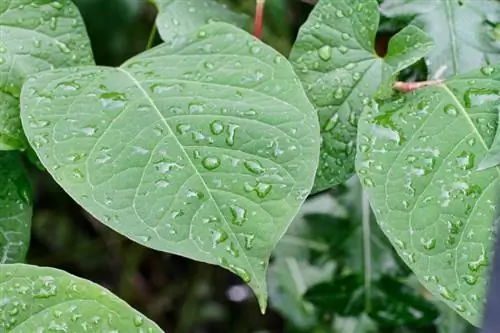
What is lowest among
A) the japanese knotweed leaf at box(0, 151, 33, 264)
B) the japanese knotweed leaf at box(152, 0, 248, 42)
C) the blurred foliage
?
the blurred foliage

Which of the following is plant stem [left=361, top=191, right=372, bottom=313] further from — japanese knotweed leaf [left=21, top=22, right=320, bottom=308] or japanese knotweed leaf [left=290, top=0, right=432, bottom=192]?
japanese knotweed leaf [left=21, top=22, right=320, bottom=308]

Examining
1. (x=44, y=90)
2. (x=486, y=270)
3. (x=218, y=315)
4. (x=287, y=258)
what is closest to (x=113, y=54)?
(x=287, y=258)

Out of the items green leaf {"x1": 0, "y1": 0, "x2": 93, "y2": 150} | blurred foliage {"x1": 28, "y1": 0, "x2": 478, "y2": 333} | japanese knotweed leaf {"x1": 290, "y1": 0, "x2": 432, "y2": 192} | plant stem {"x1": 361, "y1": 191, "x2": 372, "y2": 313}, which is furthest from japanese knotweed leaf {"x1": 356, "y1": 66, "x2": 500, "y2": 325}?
plant stem {"x1": 361, "y1": 191, "x2": 372, "y2": 313}

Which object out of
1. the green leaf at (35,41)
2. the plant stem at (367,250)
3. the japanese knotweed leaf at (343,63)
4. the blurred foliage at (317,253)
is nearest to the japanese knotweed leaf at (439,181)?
the japanese knotweed leaf at (343,63)

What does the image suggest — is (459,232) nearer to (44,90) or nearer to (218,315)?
(44,90)

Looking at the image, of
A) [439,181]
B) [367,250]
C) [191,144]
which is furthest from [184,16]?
[367,250]

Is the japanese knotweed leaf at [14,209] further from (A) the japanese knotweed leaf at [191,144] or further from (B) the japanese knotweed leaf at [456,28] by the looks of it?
(B) the japanese knotweed leaf at [456,28]

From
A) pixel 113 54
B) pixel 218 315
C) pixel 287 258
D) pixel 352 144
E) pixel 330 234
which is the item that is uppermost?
pixel 352 144
